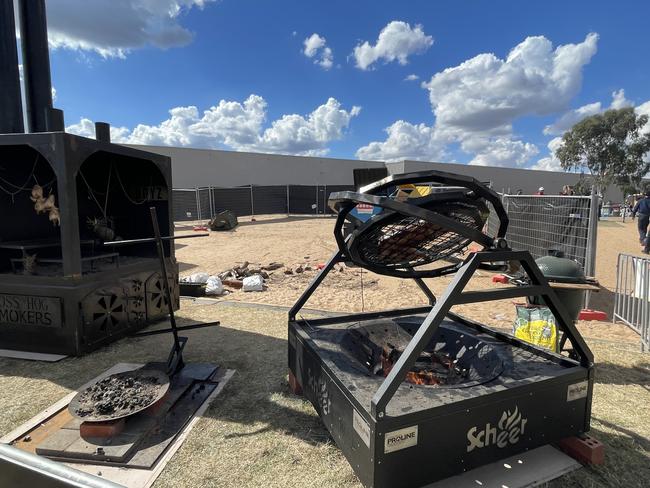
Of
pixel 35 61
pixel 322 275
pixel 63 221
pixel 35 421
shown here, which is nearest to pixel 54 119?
pixel 35 61

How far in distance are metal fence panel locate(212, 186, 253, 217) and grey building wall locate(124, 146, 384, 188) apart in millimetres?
7235

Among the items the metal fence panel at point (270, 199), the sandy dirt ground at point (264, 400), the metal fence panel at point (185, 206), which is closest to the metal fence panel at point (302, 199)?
the metal fence panel at point (270, 199)

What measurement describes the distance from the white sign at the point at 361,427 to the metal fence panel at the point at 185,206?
22.4 m

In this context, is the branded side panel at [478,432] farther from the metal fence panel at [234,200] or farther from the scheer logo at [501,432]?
the metal fence panel at [234,200]

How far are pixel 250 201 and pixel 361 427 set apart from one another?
2399cm

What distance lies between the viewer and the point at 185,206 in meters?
22.6

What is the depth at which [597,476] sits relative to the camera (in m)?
2.24

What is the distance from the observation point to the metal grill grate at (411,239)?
2322 millimetres

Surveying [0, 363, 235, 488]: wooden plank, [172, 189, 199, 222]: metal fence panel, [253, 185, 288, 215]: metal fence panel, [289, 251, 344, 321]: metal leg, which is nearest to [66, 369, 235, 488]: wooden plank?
[0, 363, 235, 488]: wooden plank

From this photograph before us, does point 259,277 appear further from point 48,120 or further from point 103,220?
point 48,120

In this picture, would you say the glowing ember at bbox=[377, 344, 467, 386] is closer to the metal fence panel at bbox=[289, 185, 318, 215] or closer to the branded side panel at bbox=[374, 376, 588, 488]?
the branded side panel at bbox=[374, 376, 588, 488]

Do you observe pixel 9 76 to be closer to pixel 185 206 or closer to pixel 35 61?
pixel 35 61

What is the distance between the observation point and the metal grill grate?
232 centimetres

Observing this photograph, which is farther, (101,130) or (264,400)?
(101,130)
